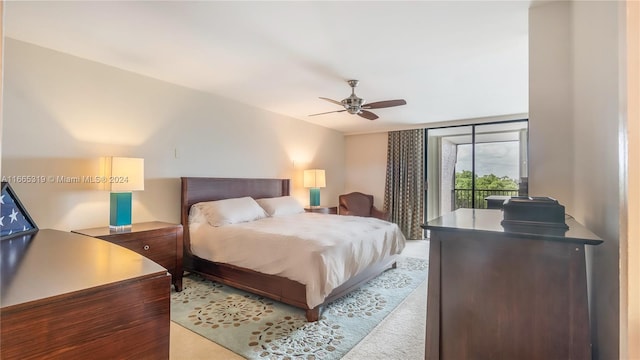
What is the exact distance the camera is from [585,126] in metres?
1.48

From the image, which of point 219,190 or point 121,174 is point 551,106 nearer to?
point 121,174

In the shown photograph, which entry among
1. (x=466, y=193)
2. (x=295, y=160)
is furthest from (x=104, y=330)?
(x=466, y=193)

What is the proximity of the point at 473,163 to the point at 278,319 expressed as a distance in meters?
4.59

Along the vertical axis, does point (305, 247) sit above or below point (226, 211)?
below

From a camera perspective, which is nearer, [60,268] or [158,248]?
[60,268]

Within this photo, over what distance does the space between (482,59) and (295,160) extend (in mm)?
3338

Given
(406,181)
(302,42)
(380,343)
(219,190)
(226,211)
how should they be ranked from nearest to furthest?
(380,343), (302,42), (226,211), (219,190), (406,181)

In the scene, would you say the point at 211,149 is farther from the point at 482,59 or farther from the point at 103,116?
the point at 482,59

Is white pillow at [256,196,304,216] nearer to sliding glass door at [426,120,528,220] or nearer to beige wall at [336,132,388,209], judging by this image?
beige wall at [336,132,388,209]

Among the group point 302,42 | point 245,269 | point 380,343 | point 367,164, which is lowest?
point 380,343

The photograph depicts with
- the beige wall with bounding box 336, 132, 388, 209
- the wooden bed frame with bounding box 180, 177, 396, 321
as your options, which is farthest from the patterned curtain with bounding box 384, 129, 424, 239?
the wooden bed frame with bounding box 180, 177, 396, 321

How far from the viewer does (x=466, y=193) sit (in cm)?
572

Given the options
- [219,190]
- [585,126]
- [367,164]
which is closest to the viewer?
[585,126]

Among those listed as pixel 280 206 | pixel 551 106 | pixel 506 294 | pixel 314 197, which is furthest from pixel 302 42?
pixel 314 197
